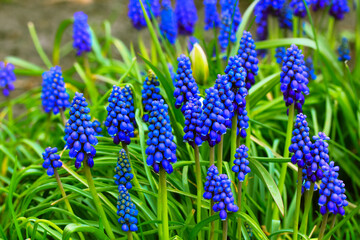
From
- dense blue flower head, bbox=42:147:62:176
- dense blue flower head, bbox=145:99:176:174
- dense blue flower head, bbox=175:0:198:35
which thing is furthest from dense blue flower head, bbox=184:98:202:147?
dense blue flower head, bbox=175:0:198:35

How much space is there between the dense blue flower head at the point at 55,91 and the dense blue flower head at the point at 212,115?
1729mm

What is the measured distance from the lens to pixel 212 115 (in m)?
2.47

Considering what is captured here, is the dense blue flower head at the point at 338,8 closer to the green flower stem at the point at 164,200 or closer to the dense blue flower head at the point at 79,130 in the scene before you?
the green flower stem at the point at 164,200

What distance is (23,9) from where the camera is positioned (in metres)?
10.4

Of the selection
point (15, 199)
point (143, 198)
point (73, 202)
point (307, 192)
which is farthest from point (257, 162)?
point (15, 199)

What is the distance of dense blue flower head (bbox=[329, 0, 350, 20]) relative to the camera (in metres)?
5.16

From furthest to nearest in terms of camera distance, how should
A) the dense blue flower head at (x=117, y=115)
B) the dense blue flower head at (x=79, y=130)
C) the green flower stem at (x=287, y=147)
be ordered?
the green flower stem at (x=287, y=147)
the dense blue flower head at (x=117, y=115)
the dense blue flower head at (x=79, y=130)

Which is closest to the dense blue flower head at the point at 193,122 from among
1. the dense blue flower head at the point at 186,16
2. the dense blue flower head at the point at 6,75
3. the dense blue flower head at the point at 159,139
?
the dense blue flower head at the point at 159,139

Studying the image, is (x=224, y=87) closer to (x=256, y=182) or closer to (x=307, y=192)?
(x=307, y=192)

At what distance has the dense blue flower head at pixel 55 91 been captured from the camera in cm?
378

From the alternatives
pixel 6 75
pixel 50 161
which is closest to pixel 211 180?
pixel 50 161

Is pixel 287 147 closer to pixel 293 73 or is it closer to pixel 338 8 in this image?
pixel 293 73

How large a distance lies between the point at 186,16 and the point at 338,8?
5.89 feet

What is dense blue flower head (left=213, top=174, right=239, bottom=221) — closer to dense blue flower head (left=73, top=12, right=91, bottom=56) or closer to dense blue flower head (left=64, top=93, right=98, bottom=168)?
dense blue flower head (left=64, top=93, right=98, bottom=168)
